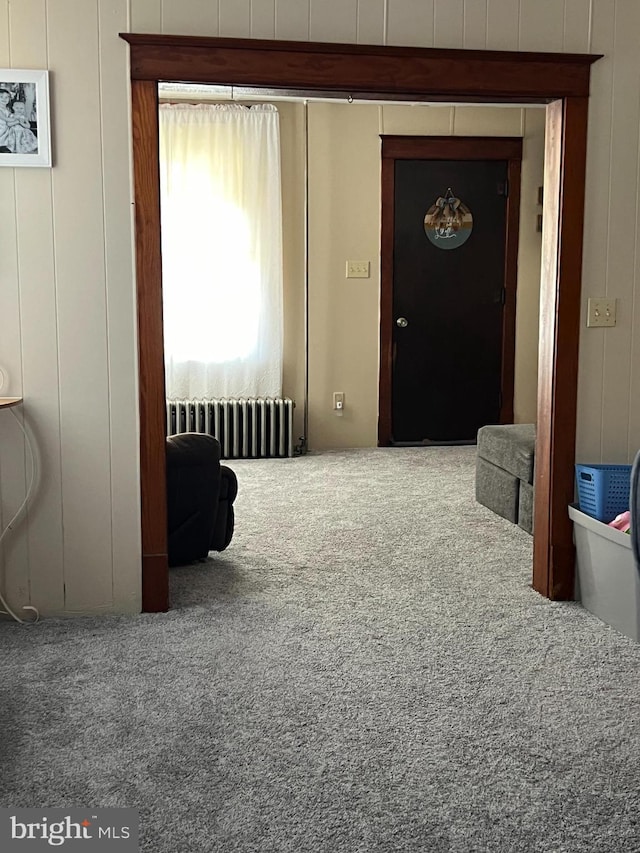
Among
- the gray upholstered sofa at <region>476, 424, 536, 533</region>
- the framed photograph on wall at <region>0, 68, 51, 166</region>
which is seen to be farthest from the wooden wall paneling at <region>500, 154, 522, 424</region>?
the framed photograph on wall at <region>0, 68, 51, 166</region>

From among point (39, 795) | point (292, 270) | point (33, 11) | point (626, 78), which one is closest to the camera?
point (39, 795)

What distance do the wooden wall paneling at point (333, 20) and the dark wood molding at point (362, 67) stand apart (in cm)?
5

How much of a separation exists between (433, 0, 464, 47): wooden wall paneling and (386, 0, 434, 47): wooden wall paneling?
2cm

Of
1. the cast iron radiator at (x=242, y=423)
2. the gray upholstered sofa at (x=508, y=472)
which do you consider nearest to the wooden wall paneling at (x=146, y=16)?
the gray upholstered sofa at (x=508, y=472)

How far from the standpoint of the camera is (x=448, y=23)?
3.44m

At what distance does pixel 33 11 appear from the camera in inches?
127

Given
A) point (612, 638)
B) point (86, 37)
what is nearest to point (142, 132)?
point (86, 37)

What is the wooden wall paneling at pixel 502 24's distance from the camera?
3461 millimetres

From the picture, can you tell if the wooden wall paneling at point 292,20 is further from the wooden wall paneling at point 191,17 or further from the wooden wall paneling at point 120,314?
the wooden wall paneling at point 120,314

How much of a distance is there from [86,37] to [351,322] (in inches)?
153

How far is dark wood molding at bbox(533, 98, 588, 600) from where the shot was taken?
11.5 ft

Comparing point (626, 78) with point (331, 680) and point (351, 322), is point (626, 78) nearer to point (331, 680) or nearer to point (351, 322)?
point (331, 680)

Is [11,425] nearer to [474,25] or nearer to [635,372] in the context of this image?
[474,25]

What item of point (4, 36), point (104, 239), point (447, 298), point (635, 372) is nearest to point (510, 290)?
point (447, 298)
